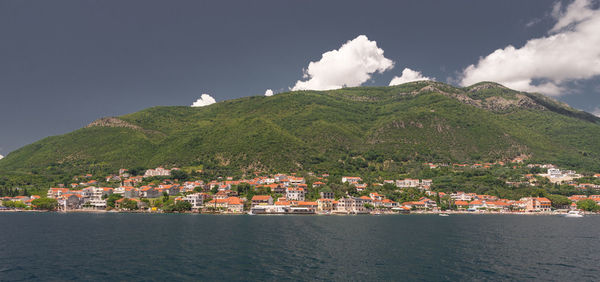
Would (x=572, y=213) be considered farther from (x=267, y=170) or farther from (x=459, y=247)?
(x=267, y=170)

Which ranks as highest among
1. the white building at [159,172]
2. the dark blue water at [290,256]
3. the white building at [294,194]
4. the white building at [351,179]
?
the white building at [159,172]

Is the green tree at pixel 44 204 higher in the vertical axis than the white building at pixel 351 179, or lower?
lower

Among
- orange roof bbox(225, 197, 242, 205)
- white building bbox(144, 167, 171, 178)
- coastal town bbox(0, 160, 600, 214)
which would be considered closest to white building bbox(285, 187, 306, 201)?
coastal town bbox(0, 160, 600, 214)

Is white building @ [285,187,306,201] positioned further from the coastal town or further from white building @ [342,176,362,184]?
white building @ [342,176,362,184]

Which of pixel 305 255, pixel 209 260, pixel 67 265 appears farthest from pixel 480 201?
pixel 67 265

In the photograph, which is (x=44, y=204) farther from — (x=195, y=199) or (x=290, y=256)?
(x=290, y=256)

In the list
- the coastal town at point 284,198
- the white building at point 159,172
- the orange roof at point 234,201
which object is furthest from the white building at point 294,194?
the white building at point 159,172

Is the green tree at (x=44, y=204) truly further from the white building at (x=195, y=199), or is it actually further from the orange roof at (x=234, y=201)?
the orange roof at (x=234, y=201)
